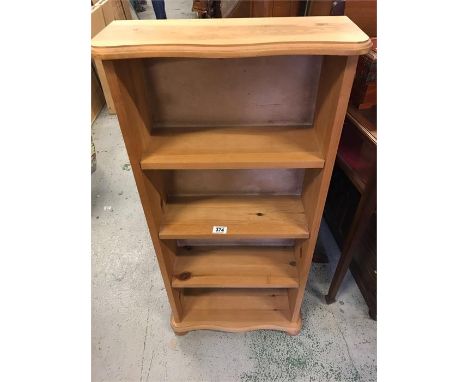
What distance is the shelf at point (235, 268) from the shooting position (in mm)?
1162

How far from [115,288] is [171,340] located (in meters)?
0.42

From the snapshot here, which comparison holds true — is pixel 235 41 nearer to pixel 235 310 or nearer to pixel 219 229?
pixel 219 229

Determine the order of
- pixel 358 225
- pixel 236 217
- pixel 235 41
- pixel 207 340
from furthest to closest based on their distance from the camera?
pixel 207 340 → pixel 358 225 → pixel 236 217 → pixel 235 41

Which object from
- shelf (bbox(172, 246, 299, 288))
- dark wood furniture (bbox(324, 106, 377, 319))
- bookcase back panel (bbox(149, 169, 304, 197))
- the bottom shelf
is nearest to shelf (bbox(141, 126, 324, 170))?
bookcase back panel (bbox(149, 169, 304, 197))

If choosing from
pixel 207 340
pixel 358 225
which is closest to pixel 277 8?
pixel 358 225

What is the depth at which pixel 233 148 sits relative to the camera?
2.74 ft

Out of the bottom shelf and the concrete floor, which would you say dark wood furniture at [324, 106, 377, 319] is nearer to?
the concrete floor

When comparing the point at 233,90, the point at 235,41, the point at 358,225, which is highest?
the point at 235,41

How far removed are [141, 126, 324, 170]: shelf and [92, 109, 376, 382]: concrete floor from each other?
3.04 ft

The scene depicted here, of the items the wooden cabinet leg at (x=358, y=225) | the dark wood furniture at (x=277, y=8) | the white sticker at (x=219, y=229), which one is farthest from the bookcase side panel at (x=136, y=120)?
the dark wood furniture at (x=277, y=8)

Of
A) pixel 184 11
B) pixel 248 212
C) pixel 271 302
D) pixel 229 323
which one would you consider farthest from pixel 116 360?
pixel 184 11

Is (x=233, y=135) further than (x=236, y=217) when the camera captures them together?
No

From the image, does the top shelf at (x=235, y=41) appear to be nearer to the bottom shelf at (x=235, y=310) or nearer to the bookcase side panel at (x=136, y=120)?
the bookcase side panel at (x=136, y=120)

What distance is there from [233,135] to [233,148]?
0.23ft
